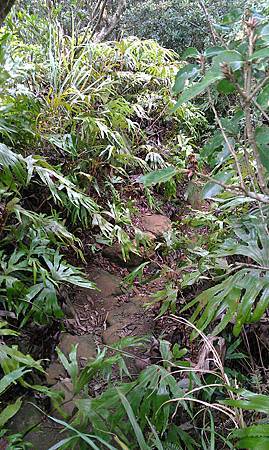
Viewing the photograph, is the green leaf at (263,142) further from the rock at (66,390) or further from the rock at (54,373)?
the rock at (54,373)

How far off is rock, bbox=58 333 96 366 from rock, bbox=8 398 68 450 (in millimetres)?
363

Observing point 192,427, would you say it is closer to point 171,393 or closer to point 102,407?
point 171,393

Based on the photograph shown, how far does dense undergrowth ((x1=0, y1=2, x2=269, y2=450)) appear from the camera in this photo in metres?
1.12

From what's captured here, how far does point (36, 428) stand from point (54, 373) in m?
0.31

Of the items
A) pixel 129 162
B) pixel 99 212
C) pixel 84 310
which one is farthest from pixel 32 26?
pixel 84 310

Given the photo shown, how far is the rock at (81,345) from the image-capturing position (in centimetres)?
200

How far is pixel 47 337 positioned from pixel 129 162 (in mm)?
1969

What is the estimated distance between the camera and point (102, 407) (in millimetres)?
1347

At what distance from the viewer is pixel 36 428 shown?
155cm

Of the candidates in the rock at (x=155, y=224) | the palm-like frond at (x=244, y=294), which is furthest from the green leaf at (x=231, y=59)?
the rock at (x=155, y=224)

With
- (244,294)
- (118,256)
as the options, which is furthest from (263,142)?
(118,256)

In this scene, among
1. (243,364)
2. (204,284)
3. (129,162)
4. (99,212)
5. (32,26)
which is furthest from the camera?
(32,26)

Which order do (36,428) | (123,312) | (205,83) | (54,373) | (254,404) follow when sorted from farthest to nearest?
(123,312)
(54,373)
(36,428)
(254,404)
(205,83)

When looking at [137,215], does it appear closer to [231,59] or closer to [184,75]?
[184,75]
